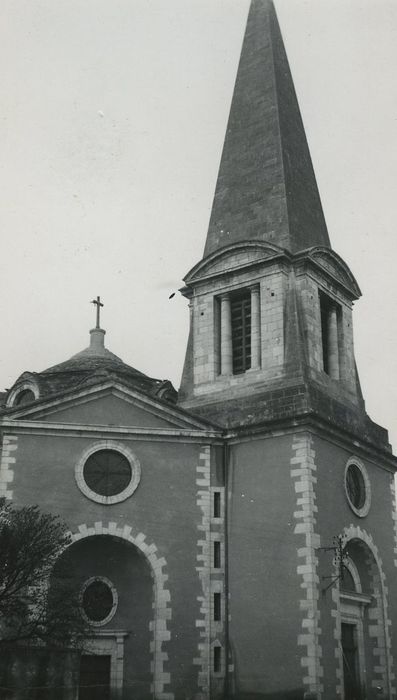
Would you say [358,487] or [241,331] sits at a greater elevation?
[241,331]

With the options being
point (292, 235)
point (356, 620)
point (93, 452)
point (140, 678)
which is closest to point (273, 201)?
point (292, 235)

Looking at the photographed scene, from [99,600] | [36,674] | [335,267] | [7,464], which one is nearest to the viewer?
[36,674]

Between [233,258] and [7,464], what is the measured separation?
9896 millimetres

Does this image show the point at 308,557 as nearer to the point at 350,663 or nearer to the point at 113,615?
the point at 350,663

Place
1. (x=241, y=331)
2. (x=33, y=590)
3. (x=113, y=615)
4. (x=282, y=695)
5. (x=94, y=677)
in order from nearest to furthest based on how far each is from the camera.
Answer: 1. (x=33, y=590)
2. (x=282, y=695)
3. (x=94, y=677)
4. (x=113, y=615)
5. (x=241, y=331)

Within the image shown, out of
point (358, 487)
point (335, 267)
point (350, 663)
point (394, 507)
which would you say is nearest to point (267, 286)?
point (335, 267)

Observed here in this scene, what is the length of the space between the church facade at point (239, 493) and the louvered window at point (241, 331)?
5cm

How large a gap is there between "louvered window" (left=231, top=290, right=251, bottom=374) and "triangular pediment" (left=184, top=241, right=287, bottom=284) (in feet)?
3.12

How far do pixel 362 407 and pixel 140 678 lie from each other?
11.1 m

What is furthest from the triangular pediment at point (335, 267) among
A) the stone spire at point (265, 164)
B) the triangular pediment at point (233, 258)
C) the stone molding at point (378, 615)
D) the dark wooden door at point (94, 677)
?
the dark wooden door at point (94, 677)

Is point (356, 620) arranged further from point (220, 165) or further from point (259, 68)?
point (259, 68)

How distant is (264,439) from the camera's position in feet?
81.0

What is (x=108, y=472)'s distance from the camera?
2402 centimetres

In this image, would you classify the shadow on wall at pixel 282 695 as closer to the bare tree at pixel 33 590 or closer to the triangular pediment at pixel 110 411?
the bare tree at pixel 33 590
